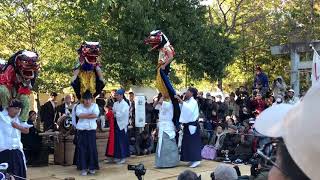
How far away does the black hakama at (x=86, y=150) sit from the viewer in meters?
8.16

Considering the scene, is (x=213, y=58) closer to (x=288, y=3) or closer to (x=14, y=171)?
(x=288, y=3)

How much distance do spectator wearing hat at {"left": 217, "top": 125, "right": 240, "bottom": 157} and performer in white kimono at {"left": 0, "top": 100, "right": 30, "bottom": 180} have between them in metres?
5.03

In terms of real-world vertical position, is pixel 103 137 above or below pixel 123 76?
below

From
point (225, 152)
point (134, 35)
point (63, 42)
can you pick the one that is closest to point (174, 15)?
point (134, 35)

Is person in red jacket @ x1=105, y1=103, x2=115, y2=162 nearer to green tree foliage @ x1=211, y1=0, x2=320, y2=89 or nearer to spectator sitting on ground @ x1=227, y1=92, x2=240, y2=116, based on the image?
spectator sitting on ground @ x1=227, y1=92, x2=240, y2=116

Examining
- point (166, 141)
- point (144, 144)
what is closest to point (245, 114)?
point (144, 144)

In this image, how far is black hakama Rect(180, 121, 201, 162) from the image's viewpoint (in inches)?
351

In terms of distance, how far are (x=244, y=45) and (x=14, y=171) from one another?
762 inches

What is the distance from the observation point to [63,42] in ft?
42.7

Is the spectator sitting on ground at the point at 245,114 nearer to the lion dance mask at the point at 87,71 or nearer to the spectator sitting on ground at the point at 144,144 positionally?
the spectator sitting on ground at the point at 144,144

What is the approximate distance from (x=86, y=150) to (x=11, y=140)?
7.67 feet

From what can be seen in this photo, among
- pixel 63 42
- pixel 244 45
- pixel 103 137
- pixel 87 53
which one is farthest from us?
pixel 244 45

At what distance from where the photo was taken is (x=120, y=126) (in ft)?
30.5

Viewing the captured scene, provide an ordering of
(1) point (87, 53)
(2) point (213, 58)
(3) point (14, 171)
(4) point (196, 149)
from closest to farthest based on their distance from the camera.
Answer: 1. (3) point (14, 171)
2. (1) point (87, 53)
3. (4) point (196, 149)
4. (2) point (213, 58)
